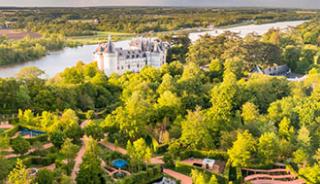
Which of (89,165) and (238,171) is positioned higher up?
(89,165)

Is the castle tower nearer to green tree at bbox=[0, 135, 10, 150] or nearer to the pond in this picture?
the pond

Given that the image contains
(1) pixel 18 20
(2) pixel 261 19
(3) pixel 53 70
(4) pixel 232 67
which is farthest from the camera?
(2) pixel 261 19

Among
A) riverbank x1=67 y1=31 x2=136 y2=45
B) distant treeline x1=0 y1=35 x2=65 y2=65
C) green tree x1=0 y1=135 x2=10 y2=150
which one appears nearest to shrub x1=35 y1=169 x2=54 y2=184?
green tree x1=0 y1=135 x2=10 y2=150

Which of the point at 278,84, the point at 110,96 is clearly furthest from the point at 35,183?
the point at 278,84

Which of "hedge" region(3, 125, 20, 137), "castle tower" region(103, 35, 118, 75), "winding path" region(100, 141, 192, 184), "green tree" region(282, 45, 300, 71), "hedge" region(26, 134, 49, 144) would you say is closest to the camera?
"winding path" region(100, 141, 192, 184)

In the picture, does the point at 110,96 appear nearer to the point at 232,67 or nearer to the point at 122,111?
the point at 122,111

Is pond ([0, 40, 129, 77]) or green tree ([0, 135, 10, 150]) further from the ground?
green tree ([0, 135, 10, 150])

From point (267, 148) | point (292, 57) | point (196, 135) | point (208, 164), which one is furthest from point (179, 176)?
point (292, 57)

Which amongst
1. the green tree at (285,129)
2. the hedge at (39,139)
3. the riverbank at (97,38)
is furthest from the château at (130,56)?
the riverbank at (97,38)

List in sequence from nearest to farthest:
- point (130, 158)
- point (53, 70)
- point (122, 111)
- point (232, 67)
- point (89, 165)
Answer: point (89, 165) → point (130, 158) → point (122, 111) → point (232, 67) → point (53, 70)
